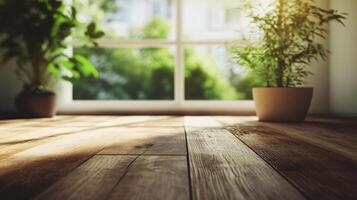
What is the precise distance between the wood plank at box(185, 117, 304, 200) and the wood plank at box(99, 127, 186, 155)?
7 cm

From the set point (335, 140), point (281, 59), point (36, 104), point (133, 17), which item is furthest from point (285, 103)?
point (133, 17)

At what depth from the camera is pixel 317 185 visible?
2.46ft

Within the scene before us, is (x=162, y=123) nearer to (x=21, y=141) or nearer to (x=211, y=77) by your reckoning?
(x=21, y=141)

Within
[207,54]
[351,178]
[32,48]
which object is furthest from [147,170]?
[207,54]

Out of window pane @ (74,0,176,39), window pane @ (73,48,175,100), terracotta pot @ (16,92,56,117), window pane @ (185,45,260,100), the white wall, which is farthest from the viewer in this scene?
window pane @ (74,0,176,39)

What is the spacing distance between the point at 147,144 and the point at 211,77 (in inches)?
274

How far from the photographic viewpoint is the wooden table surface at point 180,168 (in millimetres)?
704

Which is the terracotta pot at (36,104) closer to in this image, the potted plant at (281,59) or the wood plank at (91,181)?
the potted plant at (281,59)

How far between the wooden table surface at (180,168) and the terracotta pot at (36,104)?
140 centimetres

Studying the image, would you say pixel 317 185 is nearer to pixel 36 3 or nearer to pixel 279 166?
pixel 279 166

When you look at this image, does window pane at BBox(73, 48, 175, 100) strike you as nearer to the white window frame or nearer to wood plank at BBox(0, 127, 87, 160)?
the white window frame

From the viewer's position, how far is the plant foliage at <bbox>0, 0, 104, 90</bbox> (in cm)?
289

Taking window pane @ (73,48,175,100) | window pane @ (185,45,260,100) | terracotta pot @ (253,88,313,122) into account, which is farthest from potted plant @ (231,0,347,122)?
window pane @ (73,48,175,100)

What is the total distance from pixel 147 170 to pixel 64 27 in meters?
2.33
